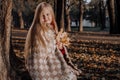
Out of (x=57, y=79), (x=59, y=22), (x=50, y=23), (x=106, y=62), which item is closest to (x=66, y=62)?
(x=57, y=79)

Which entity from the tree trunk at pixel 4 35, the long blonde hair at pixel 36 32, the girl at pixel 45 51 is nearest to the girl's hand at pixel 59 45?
the girl at pixel 45 51

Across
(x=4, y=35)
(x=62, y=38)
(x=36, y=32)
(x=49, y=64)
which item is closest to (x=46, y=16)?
(x=36, y=32)

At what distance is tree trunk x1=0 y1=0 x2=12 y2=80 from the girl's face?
6.78 feet

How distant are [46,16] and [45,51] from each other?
0.49 meters

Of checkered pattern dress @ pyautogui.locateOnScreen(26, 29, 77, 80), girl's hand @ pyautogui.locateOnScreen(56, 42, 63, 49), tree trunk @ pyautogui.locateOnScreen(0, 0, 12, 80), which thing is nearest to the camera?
checkered pattern dress @ pyautogui.locateOnScreen(26, 29, 77, 80)

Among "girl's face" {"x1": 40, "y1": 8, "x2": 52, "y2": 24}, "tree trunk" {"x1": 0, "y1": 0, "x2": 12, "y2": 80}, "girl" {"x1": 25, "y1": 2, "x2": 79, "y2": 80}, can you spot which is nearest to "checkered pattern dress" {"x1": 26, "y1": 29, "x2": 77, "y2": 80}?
"girl" {"x1": 25, "y1": 2, "x2": 79, "y2": 80}

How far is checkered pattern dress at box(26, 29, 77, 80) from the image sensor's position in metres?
5.19

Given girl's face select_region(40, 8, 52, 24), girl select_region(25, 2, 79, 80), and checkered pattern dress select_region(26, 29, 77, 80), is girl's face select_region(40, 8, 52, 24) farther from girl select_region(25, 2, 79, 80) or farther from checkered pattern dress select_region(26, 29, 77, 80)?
checkered pattern dress select_region(26, 29, 77, 80)

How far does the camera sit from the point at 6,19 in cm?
751

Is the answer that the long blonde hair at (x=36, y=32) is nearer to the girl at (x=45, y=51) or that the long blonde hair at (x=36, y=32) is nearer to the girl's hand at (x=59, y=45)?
the girl at (x=45, y=51)

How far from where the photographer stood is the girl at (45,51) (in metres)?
5.20

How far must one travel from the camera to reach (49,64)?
17.3ft

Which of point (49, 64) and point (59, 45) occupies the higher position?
point (59, 45)

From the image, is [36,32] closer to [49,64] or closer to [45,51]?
[45,51]
